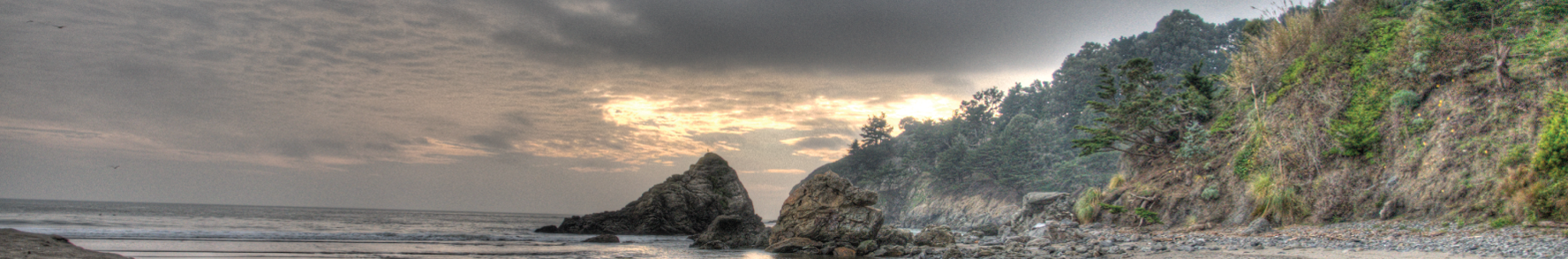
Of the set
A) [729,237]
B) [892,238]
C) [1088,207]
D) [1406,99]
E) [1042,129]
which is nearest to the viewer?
[1406,99]

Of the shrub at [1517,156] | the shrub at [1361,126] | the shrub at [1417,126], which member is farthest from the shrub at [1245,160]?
the shrub at [1517,156]

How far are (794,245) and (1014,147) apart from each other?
Result: 37.5m

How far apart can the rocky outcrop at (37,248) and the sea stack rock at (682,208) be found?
21.6 meters

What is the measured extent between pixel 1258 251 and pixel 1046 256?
11.0ft

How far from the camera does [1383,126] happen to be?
13383 millimetres

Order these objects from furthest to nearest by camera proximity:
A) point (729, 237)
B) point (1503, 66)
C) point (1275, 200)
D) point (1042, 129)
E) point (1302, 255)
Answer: point (1042, 129)
point (729, 237)
point (1275, 200)
point (1503, 66)
point (1302, 255)

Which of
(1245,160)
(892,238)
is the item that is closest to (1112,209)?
(1245,160)

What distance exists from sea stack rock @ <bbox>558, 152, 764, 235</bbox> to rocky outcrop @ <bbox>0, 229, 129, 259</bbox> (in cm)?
2159

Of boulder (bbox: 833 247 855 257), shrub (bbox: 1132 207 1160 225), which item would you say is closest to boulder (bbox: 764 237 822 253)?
boulder (bbox: 833 247 855 257)

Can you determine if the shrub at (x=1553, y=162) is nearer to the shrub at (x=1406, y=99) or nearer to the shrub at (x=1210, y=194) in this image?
the shrub at (x=1406, y=99)

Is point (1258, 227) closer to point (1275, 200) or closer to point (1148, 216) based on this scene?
point (1275, 200)

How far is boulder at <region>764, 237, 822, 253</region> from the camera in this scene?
671 inches

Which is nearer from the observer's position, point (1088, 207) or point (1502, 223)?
point (1502, 223)

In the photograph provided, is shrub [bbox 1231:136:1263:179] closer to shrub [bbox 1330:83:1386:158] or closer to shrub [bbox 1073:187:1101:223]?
shrub [bbox 1330:83:1386:158]
